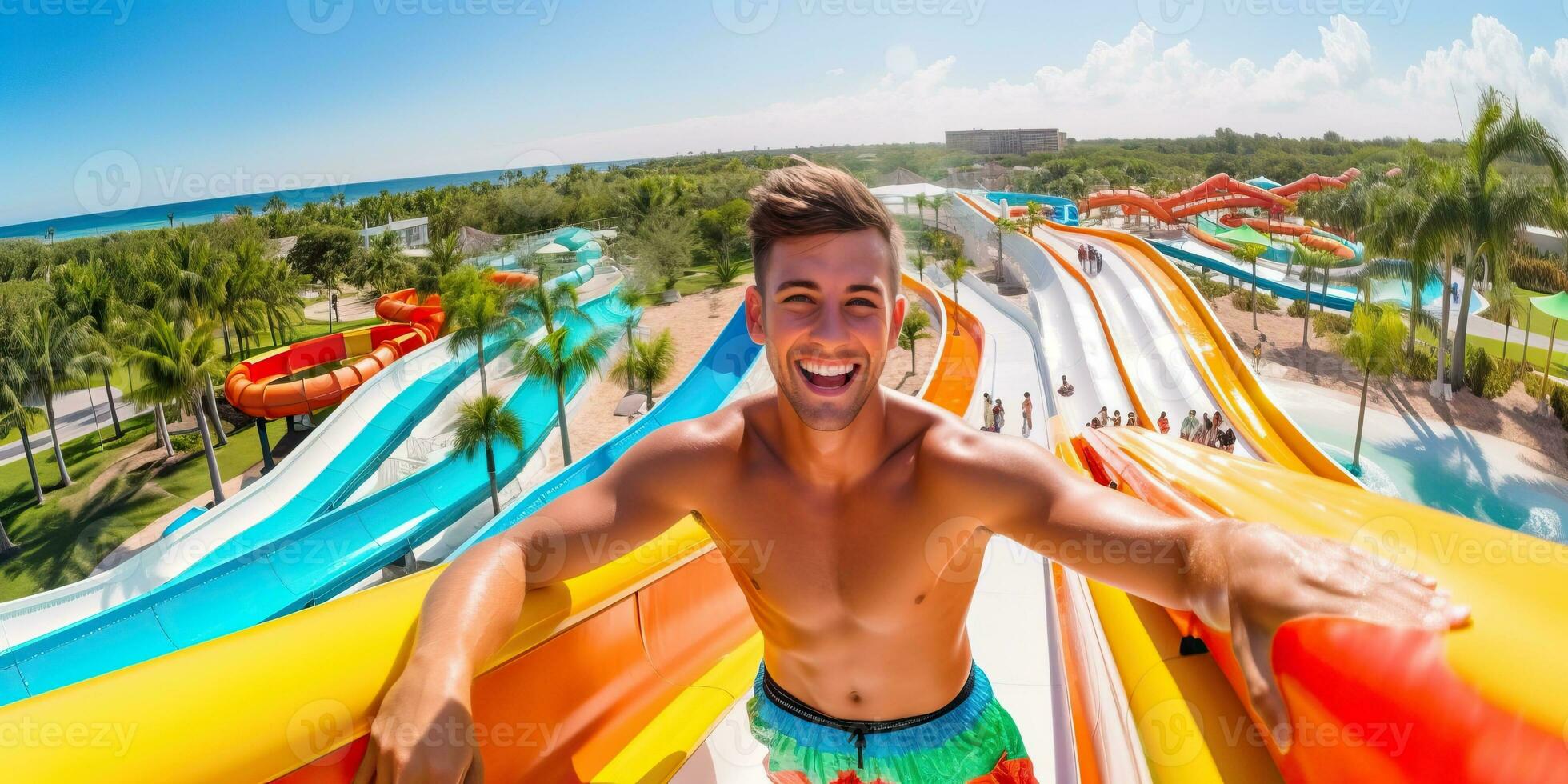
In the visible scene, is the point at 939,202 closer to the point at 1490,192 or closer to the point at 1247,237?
the point at 1247,237

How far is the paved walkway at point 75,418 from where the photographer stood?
807 inches

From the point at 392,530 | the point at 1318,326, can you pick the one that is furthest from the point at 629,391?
the point at 1318,326

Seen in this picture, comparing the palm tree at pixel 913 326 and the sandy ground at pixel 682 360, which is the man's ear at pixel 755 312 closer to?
the sandy ground at pixel 682 360

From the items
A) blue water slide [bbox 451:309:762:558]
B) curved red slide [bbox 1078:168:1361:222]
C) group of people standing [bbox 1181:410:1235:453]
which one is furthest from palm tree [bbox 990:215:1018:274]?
group of people standing [bbox 1181:410:1235:453]

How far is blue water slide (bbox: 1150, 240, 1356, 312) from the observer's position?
69.5ft

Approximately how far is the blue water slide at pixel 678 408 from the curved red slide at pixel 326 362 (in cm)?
470

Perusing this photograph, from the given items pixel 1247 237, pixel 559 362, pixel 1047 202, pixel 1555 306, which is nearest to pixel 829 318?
pixel 559 362

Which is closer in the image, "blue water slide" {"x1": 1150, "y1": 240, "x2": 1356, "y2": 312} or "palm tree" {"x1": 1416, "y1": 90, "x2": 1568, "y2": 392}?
"palm tree" {"x1": 1416, "y1": 90, "x2": 1568, "y2": 392}

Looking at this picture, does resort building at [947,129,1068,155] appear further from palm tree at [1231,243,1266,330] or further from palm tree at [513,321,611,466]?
palm tree at [513,321,611,466]

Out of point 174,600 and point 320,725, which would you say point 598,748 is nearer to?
point 320,725

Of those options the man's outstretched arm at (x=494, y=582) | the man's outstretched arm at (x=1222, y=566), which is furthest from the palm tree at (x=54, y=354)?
the man's outstretched arm at (x=1222, y=566)

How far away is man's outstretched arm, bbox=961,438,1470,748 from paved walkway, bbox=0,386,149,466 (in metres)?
24.2

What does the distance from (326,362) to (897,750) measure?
18.8 meters

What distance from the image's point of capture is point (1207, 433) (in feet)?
30.7
